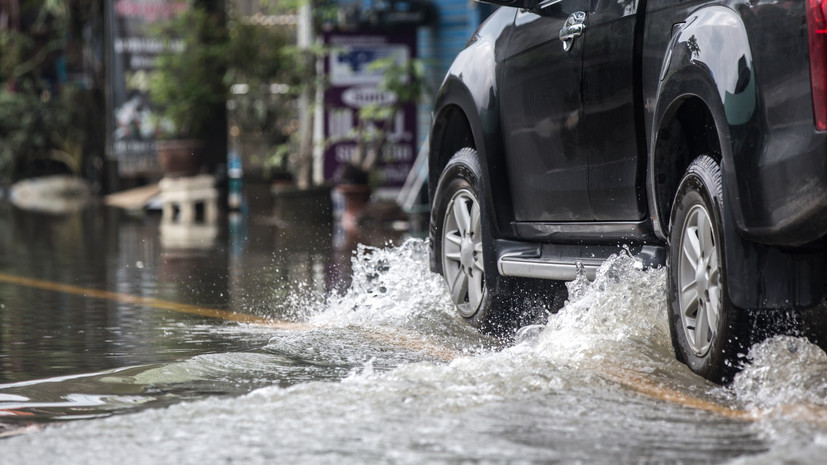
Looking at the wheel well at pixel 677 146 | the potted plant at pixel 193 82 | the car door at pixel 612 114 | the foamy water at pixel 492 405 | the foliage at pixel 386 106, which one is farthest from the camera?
the potted plant at pixel 193 82

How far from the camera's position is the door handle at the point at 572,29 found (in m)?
5.18

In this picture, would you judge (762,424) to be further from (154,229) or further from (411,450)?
(154,229)

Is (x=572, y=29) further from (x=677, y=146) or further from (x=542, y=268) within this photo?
(x=542, y=268)

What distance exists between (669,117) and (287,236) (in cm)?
896

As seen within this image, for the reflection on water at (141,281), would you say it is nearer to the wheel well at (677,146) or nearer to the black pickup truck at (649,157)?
the black pickup truck at (649,157)

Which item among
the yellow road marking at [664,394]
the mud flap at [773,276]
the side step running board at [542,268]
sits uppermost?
the mud flap at [773,276]

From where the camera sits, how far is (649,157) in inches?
186


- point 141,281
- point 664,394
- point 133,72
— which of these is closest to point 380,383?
point 664,394

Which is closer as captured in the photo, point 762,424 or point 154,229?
point 762,424

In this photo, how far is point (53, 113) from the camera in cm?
2612

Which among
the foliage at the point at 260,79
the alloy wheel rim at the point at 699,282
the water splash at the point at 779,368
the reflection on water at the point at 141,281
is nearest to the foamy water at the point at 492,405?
the water splash at the point at 779,368

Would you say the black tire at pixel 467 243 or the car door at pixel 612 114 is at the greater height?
the car door at pixel 612 114

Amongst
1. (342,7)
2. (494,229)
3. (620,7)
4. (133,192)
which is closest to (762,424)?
(620,7)

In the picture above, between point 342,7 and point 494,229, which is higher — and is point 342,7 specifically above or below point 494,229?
above
